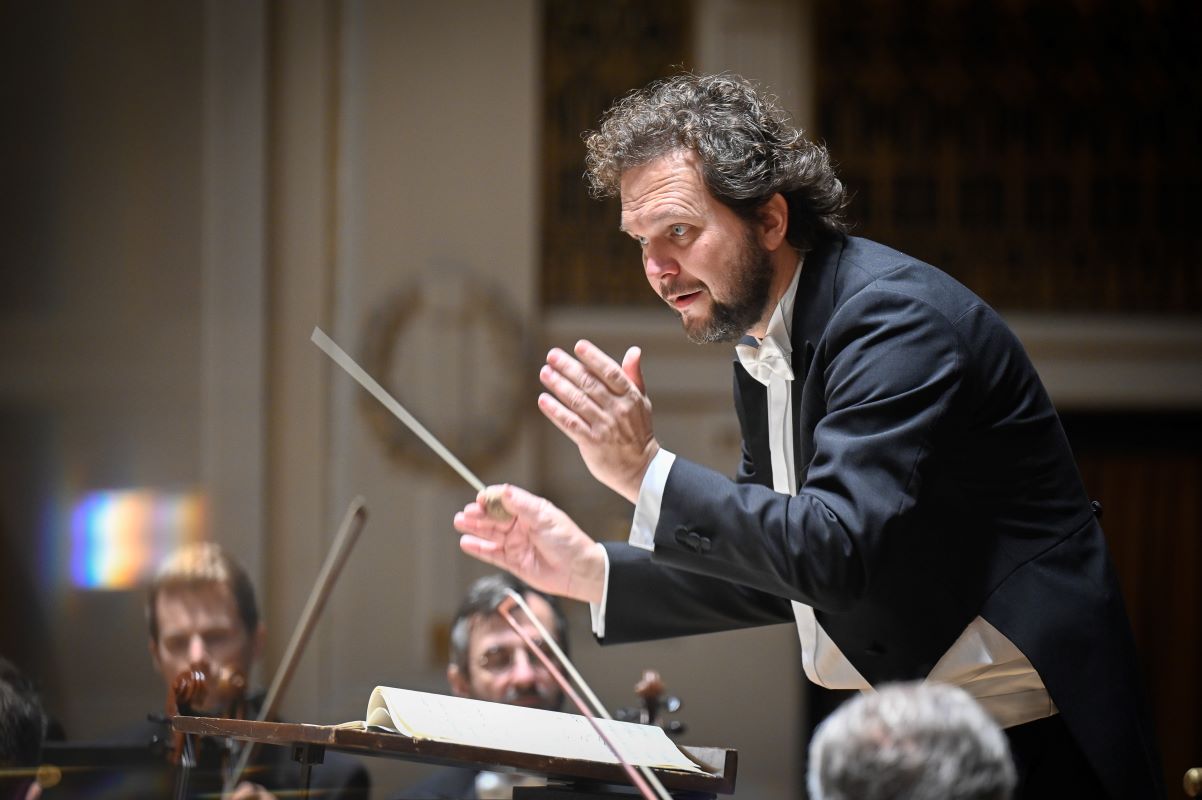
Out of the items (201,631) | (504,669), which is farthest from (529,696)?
(201,631)

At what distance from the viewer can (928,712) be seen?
3.77ft

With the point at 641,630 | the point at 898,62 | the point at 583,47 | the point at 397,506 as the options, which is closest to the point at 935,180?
the point at 898,62

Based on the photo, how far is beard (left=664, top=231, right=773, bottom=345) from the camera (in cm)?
179

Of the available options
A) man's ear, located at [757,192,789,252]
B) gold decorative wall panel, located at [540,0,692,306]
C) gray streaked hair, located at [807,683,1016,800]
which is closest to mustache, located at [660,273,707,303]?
man's ear, located at [757,192,789,252]

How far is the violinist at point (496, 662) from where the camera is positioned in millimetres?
2773

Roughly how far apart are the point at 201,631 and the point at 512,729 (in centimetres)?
142

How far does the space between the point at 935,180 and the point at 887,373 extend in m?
4.28

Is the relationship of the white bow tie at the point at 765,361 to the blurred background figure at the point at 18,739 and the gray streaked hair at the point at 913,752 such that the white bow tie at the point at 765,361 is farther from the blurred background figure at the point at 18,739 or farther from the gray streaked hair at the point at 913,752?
the blurred background figure at the point at 18,739

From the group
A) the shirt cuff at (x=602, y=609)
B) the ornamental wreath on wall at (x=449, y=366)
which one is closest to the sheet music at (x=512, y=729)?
the shirt cuff at (x=602, y=609)

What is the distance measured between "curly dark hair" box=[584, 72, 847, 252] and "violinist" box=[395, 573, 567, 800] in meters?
1.22

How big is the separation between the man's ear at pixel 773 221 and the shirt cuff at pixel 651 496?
1.32ft

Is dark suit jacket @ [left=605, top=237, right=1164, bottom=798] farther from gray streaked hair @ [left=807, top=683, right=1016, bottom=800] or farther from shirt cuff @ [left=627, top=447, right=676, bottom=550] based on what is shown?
gray streaked hair @ [left=807, top=683, right=1016, bottom=800]

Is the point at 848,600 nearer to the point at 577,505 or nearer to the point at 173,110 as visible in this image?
the point at 577,505

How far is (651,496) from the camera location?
5.06 ft
